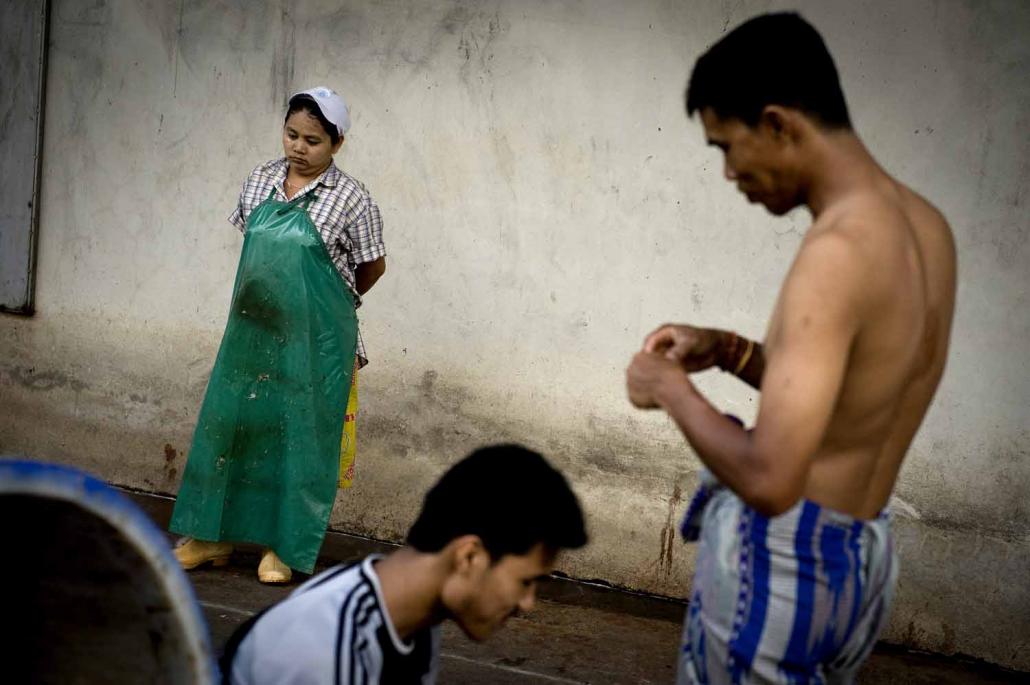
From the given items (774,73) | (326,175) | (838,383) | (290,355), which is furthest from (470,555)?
(326,175)

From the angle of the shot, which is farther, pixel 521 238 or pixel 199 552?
pixel 521 238

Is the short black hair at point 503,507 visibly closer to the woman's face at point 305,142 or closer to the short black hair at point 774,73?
the short black hair at point 774,73

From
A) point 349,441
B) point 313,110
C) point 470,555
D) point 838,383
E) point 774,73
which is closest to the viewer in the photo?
point 838,383

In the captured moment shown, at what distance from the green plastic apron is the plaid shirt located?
0.04m

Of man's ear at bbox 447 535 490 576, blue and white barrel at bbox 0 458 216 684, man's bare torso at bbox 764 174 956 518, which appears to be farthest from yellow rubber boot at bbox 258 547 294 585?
man's bare torso at bbox 764 174 956 518

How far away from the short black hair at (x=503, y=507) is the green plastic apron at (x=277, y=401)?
219cm

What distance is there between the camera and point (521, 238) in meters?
4.68

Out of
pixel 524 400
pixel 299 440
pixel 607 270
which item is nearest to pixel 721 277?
pixel 607 270

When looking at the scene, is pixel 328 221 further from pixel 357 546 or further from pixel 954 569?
pixel 954 569

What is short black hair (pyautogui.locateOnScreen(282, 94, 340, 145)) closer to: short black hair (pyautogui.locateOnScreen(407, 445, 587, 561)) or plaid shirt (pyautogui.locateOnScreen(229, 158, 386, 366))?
plaid shirt (pyautogui.locateOnScreen(229, 158, 386, 366))

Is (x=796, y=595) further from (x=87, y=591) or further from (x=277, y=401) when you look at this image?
(x=277, y=401)

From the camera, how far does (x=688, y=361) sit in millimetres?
2051

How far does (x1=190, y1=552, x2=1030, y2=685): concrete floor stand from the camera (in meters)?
3.95

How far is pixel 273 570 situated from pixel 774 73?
320 cm
